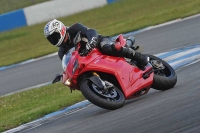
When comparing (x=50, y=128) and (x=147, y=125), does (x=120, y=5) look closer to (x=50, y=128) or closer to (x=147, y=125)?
(x=50, y=128)

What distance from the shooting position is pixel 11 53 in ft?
69.1

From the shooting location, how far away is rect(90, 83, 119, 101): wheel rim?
7170 mm

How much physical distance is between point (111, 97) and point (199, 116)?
6.69ft

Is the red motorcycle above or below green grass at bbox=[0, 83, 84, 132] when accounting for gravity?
above

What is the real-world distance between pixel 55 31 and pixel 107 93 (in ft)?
3.65

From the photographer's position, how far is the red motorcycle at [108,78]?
7.18m

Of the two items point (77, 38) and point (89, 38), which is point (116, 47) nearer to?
point (89, 38)

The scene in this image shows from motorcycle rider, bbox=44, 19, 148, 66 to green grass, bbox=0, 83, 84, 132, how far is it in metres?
1.61

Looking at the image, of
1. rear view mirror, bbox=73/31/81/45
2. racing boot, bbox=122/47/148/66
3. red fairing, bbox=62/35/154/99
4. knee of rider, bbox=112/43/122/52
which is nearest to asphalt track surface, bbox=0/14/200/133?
red fairing, bbox=62/35/154/99

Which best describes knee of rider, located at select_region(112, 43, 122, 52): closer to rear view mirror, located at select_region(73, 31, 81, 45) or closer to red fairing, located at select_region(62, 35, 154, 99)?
red fairing, located at select_region(62, 35, 154, 99)

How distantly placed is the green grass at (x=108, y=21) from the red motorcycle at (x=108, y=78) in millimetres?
10592

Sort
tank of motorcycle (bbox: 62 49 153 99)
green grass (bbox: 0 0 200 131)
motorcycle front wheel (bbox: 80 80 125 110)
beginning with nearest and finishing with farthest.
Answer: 1. motorcycle front wheel (bbox: 80 80 125 110)
2. tank of motorcycle (bbox: 62 49 153 99)
3. green grass (bbox: 0 0 200 131)

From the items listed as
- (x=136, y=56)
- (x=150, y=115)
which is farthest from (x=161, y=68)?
(x=150, y=115)

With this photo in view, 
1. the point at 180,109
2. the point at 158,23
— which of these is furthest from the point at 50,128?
the point at 158,23
